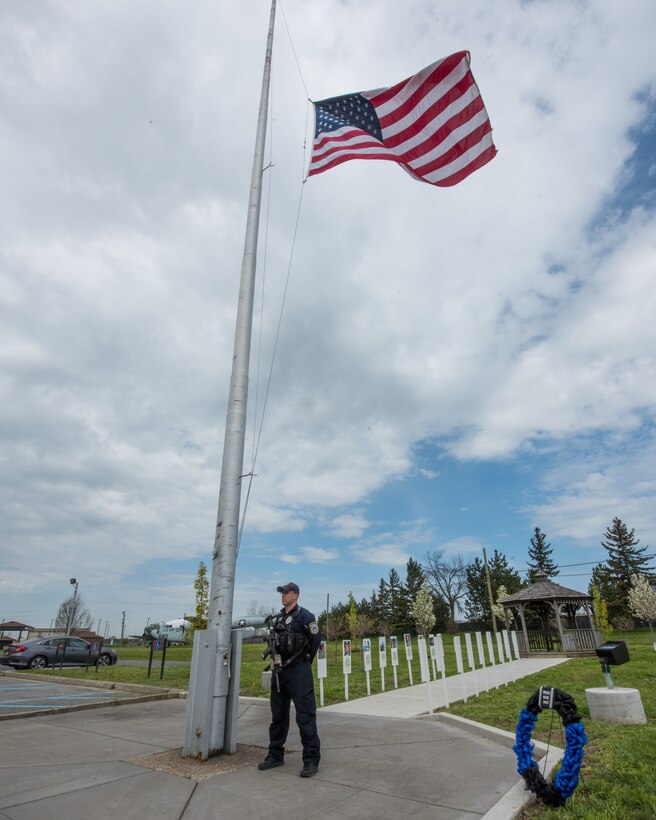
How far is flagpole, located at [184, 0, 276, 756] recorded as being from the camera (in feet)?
16.5

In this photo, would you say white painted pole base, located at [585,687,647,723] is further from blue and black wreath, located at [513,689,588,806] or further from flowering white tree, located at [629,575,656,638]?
flowering white tree, located at [629,575,656,638]

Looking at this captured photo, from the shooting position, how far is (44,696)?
33.7ft

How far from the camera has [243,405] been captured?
6.02m

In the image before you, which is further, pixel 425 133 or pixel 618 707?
pixel 425 133

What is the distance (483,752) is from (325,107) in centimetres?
989

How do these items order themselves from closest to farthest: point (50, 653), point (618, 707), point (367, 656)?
point (618, 707) → point (367, 656) → point (50, 653)

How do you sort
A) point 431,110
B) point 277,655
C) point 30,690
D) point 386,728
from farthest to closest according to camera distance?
point 30,690 < point 431,110 < point 386,728 < point 277,655

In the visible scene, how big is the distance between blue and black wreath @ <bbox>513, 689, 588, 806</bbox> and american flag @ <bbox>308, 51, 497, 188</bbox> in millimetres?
7876

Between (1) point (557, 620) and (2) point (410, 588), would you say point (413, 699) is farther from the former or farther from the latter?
(2) point (410, 588)

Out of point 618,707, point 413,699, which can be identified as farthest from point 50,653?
point 618,707

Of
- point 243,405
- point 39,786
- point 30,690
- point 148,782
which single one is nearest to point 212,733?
point 148,782

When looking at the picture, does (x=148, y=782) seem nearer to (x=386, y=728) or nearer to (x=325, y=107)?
(x=386, y=728)

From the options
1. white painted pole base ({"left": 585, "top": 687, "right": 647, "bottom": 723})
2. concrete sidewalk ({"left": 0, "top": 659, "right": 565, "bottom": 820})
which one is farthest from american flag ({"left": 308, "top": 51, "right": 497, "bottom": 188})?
concrete sidewalk ({"left": 0, "top": 659, "right": 565, "bottom": 820})

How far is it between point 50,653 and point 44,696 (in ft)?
35.9
